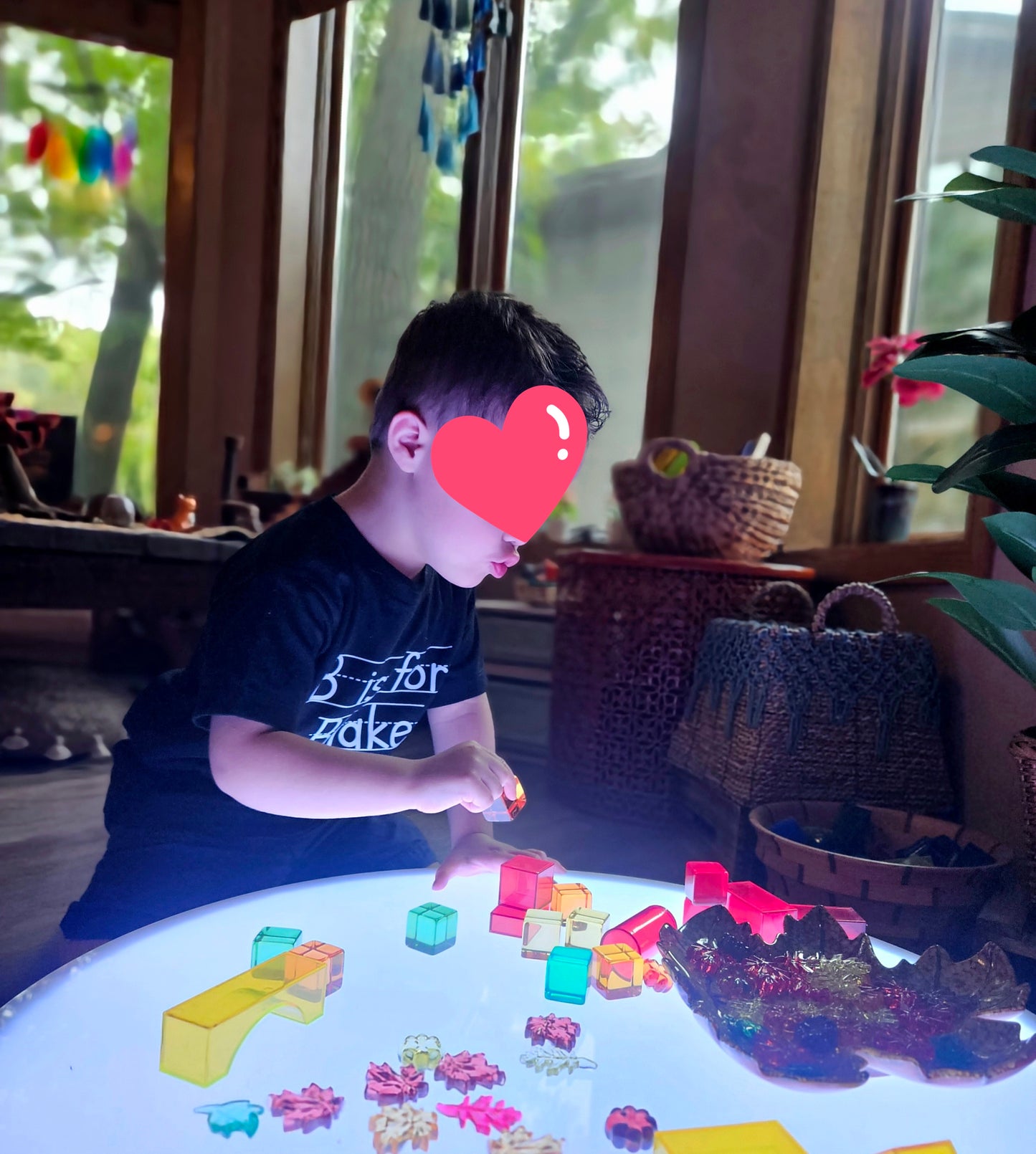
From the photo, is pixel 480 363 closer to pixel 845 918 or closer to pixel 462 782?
pixel 462 782

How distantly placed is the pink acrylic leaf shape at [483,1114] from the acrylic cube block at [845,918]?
10.4 inches

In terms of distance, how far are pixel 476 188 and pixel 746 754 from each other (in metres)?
2.22

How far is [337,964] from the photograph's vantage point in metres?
0.60

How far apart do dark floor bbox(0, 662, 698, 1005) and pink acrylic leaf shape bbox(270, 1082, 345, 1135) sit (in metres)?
0.61

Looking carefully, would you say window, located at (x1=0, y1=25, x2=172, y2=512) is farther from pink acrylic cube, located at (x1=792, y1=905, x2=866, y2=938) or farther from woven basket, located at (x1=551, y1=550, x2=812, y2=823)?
pink acrylic cube, located at (x1=792, y1=905, x2=866, y2=938)

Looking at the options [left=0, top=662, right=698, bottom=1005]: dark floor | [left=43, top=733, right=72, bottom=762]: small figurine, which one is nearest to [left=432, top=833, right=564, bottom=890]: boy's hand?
[left=0, top=662, right=698, bottom=1005]: dark floor

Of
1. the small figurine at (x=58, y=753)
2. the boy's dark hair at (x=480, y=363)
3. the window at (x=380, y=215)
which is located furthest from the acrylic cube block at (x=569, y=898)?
the window at (x=380, y=215)

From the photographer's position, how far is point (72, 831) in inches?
62.5

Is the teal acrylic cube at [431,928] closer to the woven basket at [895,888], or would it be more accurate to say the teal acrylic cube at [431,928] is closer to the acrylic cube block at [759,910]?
the acrylic cube block at [759,910]

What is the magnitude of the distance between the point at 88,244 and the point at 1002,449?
3.91 metres

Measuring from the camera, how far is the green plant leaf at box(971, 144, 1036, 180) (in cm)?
92

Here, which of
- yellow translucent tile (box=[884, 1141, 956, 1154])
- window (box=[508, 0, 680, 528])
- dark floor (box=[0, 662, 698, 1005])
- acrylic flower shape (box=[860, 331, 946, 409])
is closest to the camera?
yellow translucent tile (box=[884, 1141, 956, 1154])

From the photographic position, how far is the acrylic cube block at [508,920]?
702 mm

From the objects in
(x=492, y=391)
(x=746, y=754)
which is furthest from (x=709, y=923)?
(x=746, y=754)
